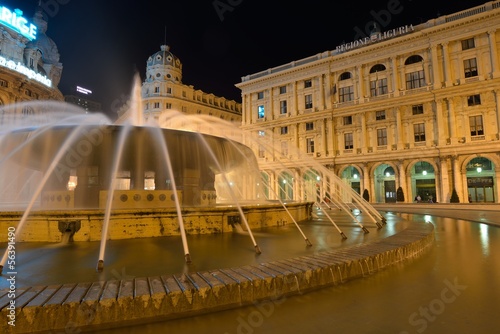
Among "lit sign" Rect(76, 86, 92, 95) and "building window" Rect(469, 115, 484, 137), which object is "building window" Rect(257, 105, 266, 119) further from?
"lit sign" Rect(76, 86, 92, 95)

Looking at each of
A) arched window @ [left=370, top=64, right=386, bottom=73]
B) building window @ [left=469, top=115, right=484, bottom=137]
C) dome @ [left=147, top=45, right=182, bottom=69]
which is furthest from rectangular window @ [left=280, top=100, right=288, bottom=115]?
dome @ [left=147, top=45, right=182, bottom=69]

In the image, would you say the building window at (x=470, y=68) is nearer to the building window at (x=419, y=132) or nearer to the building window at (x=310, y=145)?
the building window at (x=419, y=132)

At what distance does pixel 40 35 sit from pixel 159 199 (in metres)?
59.4

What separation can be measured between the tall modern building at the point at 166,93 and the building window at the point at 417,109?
37596mm

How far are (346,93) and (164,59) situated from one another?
36.4 metres

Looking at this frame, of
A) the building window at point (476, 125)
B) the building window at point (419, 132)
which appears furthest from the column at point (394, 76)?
the building window at point (476, 125)

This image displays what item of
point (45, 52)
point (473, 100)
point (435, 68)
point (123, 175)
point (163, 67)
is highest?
point (45, 52)

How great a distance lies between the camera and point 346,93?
1507 inches

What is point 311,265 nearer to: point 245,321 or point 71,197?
point 245,321

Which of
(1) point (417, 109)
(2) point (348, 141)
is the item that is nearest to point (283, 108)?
(2) point (348, 141)

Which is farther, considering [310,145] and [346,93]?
[310,145]

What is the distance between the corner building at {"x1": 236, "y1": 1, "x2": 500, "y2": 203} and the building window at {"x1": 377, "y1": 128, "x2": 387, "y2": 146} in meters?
0.11

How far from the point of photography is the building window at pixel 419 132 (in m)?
32.9

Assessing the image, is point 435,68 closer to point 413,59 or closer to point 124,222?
point 413,59
